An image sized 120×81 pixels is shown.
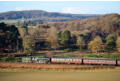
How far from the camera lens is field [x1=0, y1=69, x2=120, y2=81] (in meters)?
20.6

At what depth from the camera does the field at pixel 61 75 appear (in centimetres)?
2061

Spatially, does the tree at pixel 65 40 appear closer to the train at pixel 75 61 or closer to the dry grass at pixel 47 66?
the train at pixel 75 61

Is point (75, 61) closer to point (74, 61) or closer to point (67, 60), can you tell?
Answer: point (74, 61)

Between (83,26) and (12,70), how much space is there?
52000mm

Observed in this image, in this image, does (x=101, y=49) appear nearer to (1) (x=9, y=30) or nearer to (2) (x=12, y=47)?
(2) (x=12, y=47)

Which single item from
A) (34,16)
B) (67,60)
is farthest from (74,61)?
(34,16)

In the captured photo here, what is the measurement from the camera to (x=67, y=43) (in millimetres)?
43531

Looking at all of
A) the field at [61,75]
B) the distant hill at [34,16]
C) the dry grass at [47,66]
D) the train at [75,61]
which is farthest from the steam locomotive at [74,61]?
the distant hill at [34,16]

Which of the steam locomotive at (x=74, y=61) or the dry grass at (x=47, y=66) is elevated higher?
the steam locomotive at (x=74, y=61)

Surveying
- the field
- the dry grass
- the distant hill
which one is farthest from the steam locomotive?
the distant hill

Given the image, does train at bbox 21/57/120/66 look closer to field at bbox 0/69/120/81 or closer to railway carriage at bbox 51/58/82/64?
railway carriage at bbox 51/58/82/64

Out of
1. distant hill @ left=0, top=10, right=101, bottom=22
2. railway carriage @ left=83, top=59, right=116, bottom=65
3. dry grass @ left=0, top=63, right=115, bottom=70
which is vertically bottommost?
dry grass @ left=0, top=63, right=115, bottom=70

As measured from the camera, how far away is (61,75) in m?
22.2

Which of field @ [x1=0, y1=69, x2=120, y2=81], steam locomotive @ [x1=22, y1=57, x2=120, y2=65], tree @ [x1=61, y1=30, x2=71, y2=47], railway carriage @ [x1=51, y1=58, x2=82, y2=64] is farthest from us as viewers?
tree @ [x1=61, y1=30, x2=71, y2=47]
